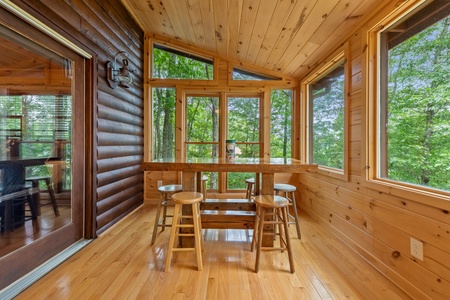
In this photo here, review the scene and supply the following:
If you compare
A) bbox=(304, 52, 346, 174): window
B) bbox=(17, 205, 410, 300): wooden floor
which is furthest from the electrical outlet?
bbox=(304, 52, 346, 174): window

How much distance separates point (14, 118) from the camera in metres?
1.66

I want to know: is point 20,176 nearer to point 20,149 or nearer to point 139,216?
point 20,149

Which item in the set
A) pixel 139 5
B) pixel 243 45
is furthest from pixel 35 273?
pixel 243 45

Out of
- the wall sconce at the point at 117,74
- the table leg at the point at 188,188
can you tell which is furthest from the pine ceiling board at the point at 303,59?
the wall sconce at the point at 117,74

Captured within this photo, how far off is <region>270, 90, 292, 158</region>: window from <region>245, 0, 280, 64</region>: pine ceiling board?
0.83 metres

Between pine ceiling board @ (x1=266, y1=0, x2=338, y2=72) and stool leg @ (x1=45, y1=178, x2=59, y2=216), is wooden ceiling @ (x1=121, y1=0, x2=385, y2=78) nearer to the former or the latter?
pine ceiling board @ (x1=266, y1=0, x2=338, y2=72)

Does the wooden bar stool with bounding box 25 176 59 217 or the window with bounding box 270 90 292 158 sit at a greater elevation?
the window with bounding box 270 90 292 158

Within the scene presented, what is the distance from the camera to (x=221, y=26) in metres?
2.85

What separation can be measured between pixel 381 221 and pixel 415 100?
0.99 m

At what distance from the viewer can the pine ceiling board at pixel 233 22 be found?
2337 mm

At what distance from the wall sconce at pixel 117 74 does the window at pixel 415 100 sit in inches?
113

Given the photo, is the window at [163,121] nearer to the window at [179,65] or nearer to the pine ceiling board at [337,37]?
the window at [179,65]

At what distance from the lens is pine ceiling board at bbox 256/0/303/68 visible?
2105 millimetres

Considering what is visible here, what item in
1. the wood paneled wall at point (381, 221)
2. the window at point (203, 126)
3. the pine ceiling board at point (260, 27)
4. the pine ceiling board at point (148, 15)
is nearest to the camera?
the wood paneled wall at point (381, 221)
